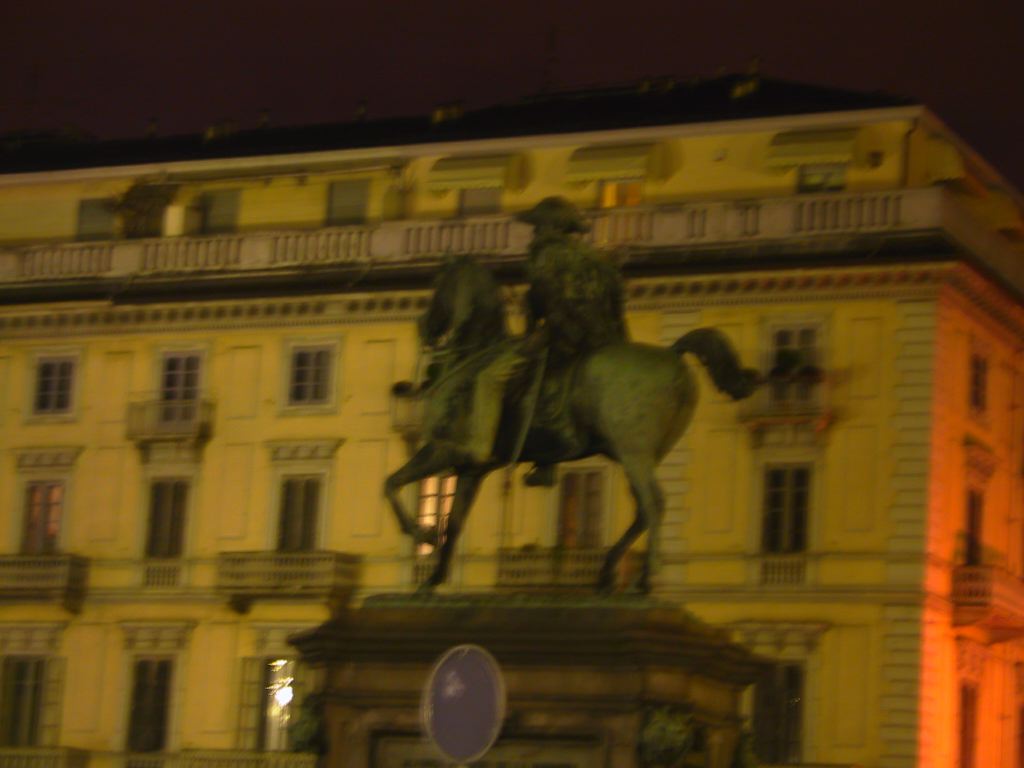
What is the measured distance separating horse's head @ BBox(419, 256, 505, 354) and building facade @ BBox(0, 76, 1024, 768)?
2248cm

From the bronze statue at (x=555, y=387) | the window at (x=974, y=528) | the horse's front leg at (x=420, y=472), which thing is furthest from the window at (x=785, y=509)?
the horse's front leg at (x=420, y=472)

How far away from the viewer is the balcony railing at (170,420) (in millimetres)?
58469

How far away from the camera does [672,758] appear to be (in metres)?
26.2

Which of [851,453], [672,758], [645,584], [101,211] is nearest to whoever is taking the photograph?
[672,758]

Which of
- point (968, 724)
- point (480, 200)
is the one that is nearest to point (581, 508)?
point (480, 200)

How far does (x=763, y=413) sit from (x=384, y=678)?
26.9 meters

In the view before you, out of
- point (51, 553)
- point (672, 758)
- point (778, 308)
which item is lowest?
point (672, 758)

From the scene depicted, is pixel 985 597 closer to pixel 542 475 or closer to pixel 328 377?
pixel 328 377

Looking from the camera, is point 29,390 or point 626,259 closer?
point 626,259

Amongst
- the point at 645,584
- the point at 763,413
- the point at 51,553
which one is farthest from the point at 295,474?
the point at 645,584

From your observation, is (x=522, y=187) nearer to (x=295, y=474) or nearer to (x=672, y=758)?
(x=295, y=474)

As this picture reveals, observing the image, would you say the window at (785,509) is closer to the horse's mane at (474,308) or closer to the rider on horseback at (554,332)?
the rider on horseback at (554,332)

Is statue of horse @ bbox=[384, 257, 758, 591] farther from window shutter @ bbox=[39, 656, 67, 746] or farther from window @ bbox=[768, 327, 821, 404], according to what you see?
window shutter @ bbox=[39, 656, 67, 746]

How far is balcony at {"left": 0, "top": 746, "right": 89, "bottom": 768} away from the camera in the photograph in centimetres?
5762
